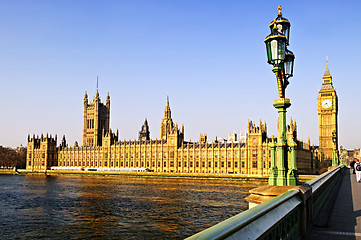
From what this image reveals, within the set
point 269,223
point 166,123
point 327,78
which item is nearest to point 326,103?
point 327,78

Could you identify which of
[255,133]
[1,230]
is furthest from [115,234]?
[255,133]

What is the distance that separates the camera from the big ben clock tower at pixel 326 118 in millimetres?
133500

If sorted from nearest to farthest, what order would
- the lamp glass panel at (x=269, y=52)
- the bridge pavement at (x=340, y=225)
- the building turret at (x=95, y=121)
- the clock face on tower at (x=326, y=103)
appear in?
the bridge pavement at (x=340, y=225)
the lamp glass panel at (x=269, y=52)
the clock face on tower at (x=326, y=103)
the building turret at (x=95, y=121)

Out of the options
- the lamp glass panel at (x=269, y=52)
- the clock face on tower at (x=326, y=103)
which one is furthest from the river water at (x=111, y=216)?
the clock face on tower at (x=326, y=103)

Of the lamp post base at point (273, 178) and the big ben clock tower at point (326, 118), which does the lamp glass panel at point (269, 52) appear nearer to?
the lamp post base at point (273, 178)

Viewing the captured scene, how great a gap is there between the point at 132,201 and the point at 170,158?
223ft

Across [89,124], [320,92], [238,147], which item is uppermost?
[320,92]

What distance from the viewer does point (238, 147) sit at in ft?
327

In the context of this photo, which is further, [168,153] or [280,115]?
[168,153]

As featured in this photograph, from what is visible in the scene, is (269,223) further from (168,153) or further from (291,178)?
(168,153)

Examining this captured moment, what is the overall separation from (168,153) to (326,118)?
70.0 m

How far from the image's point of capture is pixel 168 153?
4471 inches

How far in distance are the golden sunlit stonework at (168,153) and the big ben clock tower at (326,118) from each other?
59.3ft

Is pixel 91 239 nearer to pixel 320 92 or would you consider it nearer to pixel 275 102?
pixel 275 102
